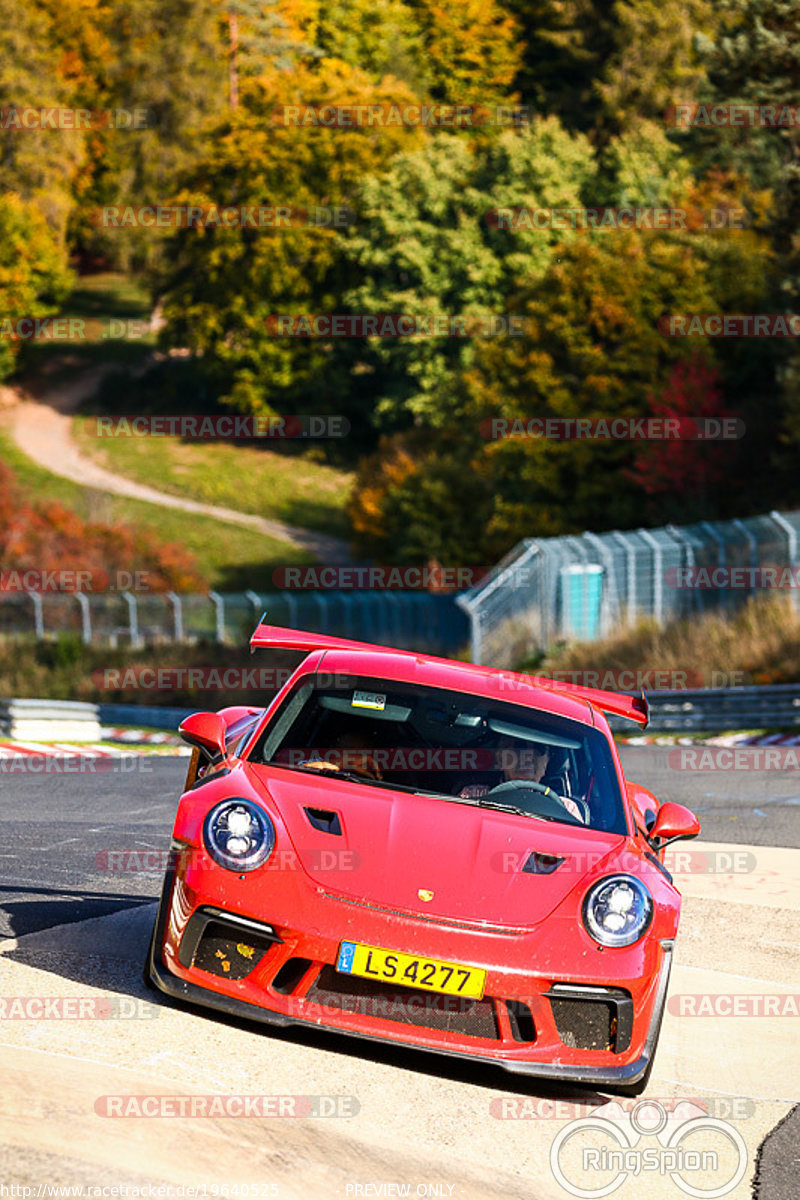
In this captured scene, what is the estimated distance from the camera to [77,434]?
7462 centimetres

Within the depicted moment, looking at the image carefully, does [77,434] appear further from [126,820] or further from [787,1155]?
[787,1155]

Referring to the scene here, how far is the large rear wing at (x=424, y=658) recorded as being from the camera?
6.97 metres

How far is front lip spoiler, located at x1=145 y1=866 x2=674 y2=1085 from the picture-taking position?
5.50m

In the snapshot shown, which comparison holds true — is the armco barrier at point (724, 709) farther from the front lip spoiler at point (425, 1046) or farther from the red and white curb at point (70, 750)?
the front lip spoiler at point (425, 1046)

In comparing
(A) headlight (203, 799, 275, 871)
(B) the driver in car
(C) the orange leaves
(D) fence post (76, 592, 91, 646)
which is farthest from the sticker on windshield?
(C) the orange leaves

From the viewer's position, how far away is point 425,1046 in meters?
5.49

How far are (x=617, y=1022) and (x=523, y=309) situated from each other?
43.5 metres

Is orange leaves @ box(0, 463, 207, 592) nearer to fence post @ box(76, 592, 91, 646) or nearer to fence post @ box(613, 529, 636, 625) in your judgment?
fence post @ box(76, 592, 91, 646)

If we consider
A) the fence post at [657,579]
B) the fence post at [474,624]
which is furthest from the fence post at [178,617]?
the fence post at [657,579]

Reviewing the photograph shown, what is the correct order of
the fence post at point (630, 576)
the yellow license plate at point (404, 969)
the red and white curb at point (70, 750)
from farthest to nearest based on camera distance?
the fence post at point (630, 576)
the red and white curb at point (70, 750)
the yellow license plate at point (404, 969)

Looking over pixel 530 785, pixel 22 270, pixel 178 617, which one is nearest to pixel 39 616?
pixel 178 617

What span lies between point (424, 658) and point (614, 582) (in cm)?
2361

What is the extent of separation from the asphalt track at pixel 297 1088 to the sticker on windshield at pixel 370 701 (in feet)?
4.69

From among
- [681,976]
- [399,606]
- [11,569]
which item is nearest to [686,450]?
[399,606]
